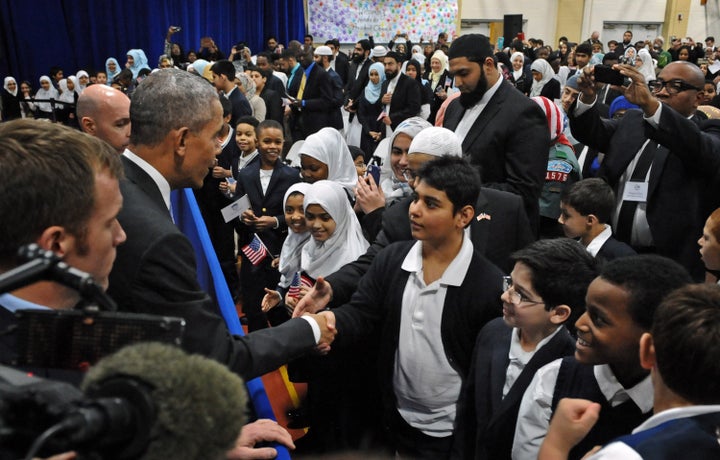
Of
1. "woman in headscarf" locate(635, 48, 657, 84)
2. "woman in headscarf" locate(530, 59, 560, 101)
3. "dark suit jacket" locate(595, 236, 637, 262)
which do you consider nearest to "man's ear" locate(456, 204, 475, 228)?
"dark suit jacket" locate(595, 236, 637, 262)

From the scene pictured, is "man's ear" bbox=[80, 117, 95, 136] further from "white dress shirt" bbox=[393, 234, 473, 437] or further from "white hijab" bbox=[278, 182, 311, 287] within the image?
"white dress shirt" bbox=[393, 234, 473, 437]

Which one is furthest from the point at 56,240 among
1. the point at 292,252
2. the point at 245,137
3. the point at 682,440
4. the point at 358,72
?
the point at 358,72

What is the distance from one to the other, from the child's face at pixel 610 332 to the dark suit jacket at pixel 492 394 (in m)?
0.25

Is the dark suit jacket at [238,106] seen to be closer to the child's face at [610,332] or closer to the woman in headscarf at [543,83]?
the woman in headscarf at [543,83]

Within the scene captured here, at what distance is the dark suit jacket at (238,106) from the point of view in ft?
22.6

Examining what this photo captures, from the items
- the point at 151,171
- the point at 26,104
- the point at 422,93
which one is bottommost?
the point at 26,104

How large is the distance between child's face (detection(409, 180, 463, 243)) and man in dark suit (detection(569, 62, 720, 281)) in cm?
145

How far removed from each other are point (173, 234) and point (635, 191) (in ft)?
9.22

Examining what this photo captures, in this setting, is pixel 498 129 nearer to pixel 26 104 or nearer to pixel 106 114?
pixel 106 114

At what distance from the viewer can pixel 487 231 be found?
280 centimetres

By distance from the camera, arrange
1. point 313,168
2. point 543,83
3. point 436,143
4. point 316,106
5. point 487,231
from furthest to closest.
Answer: point 543,83
point 316,106
point 313,168
point 436,143
point 487,231

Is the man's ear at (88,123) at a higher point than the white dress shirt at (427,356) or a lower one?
higher

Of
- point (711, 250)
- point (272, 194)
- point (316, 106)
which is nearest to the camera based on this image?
point (711, 250)

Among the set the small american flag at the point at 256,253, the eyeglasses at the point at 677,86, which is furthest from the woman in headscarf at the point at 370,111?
the eyeglasses at the point at 677,86
